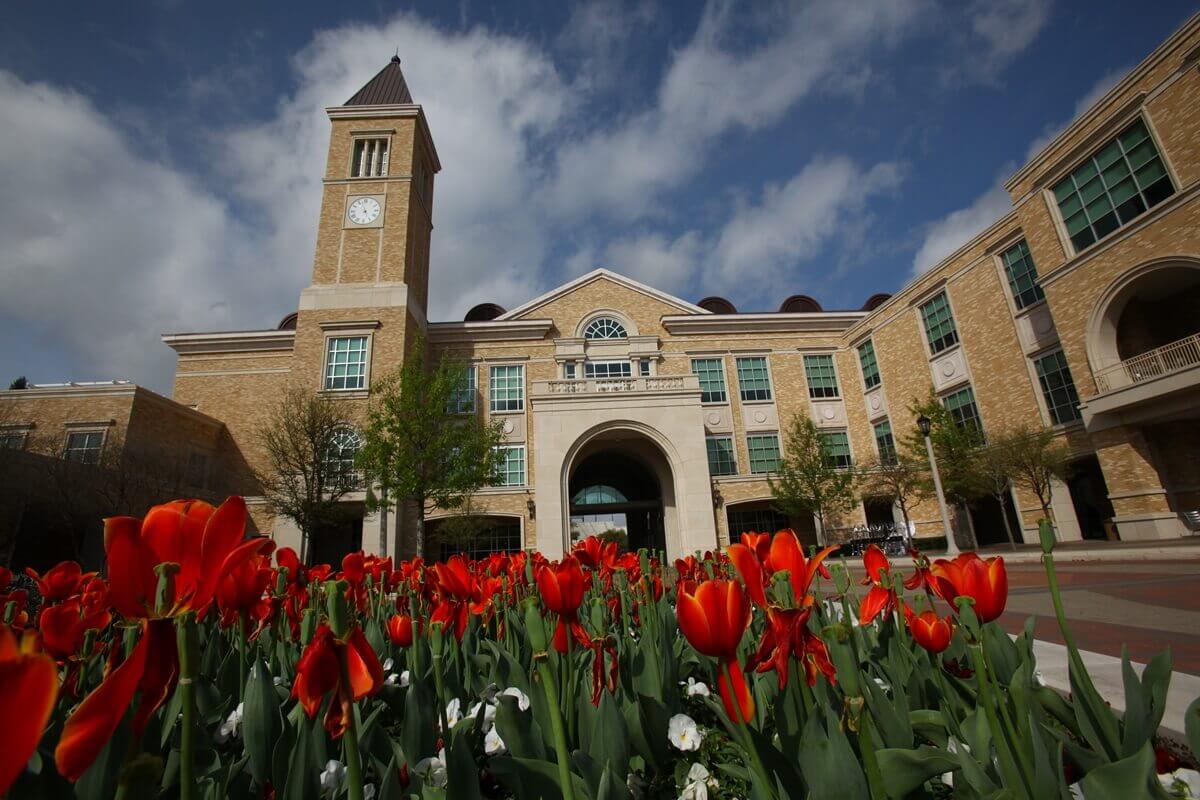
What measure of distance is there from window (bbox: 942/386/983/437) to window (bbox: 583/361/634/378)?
1324cm

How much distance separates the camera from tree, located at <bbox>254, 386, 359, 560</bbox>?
16.0 metres

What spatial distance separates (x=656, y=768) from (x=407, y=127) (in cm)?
2896

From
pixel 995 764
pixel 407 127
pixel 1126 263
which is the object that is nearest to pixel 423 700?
pixel 995 764

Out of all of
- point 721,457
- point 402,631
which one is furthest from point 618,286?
point 402,631

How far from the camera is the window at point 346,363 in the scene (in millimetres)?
21641

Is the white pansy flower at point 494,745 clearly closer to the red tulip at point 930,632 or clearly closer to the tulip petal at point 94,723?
the tulip petal at point 94,723

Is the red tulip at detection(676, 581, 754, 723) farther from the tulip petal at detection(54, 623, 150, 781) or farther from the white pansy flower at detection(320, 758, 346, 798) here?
the white pansy flower at detection(320, 758, 346, 798)

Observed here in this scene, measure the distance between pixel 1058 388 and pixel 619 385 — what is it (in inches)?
580

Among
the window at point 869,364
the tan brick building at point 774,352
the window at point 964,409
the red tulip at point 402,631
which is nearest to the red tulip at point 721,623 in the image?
the red tulip at point 402,631

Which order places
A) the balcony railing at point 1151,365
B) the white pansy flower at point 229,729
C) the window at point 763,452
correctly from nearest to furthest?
the white pansy flower at point 229,729 → the balcony railing at point 1151,365 → the window at point 763,452

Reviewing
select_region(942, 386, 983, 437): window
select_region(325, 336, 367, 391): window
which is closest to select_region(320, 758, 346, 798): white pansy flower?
select_region(325, 336, 367, 391): window

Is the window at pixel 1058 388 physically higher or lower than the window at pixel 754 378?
lower

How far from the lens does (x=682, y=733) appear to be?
1780 mm

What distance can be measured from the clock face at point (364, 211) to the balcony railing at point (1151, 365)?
87.8 feet
